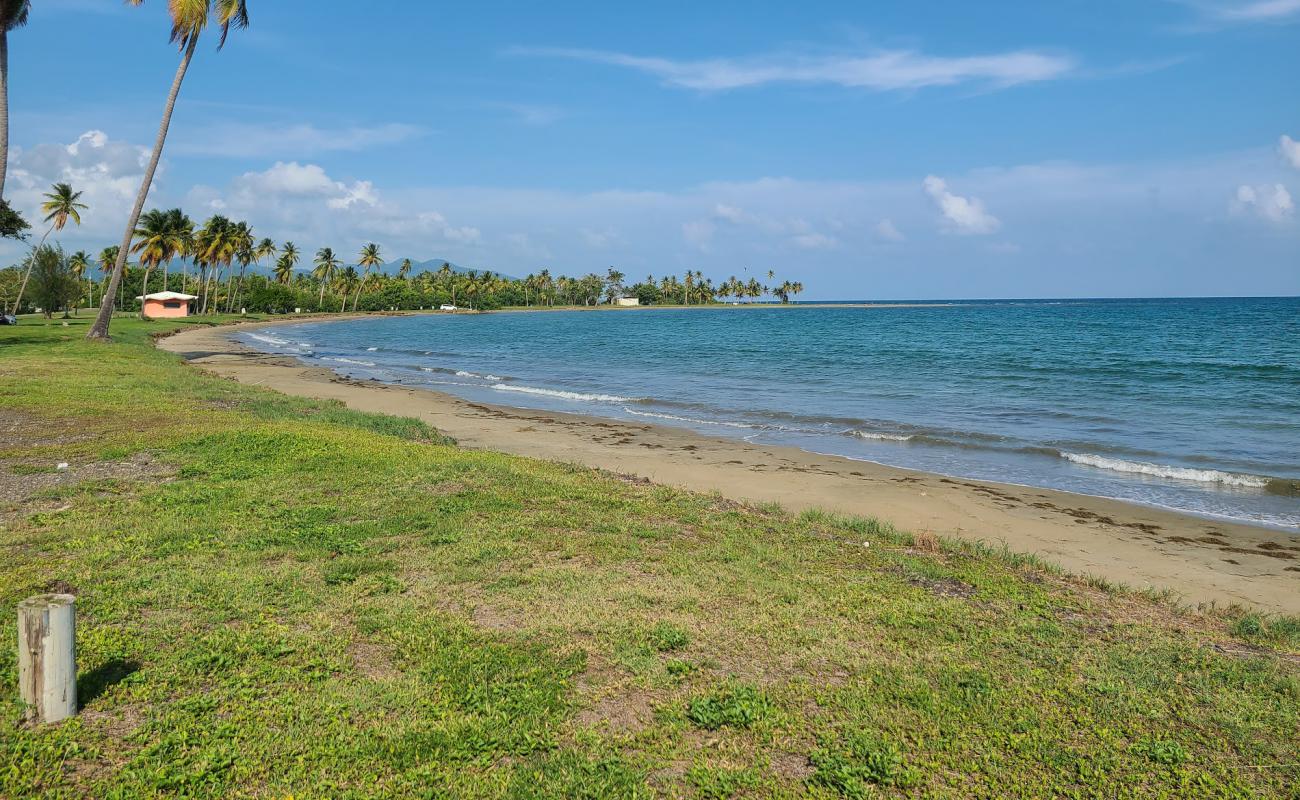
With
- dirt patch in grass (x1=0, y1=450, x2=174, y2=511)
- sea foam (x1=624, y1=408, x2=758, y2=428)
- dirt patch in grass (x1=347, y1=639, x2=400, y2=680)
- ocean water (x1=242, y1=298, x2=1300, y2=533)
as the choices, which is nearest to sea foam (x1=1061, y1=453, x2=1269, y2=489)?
ocean water (x1=242, y1=298, x2=1300, y2=533)

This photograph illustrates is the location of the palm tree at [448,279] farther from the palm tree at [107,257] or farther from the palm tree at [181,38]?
the palm tree at [181,38]

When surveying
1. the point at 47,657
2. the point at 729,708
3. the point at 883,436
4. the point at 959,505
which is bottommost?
the point at 959,505

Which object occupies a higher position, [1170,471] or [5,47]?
[5,47]

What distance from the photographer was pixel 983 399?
99.7 feet

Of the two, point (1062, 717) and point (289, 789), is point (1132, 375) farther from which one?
point (289, 789)

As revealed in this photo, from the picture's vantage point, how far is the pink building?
8931 centimetres

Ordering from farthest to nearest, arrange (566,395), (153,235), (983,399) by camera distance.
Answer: (153,235) → (566,395) → (983,399)

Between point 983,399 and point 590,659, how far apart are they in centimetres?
2731

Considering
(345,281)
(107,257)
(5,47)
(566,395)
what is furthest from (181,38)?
(345,281)

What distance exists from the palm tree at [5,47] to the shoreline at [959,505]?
21869mm

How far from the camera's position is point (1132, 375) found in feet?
124

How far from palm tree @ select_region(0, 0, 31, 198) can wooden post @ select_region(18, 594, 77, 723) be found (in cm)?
3510

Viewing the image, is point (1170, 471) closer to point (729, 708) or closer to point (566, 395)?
point (729, 708)

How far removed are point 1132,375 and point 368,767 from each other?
4087 cm
